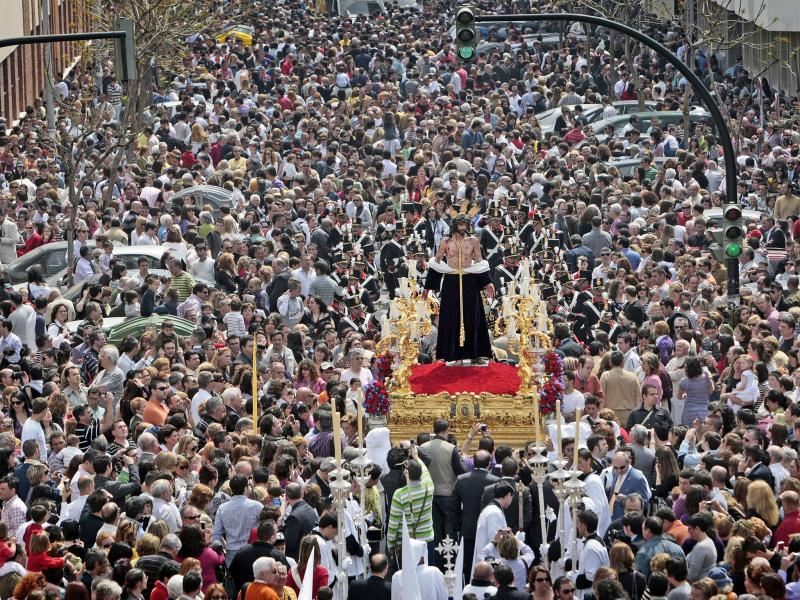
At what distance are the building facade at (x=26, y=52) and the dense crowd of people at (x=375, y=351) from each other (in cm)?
239

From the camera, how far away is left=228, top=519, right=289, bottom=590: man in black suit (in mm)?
14930

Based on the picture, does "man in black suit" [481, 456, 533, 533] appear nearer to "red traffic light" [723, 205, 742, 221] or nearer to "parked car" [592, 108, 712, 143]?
"red traffic light" [723, 205, 742, 221]

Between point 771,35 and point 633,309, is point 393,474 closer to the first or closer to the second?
point 633,309

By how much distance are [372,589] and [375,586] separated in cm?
3

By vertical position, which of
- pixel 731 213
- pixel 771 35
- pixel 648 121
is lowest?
pixel 731 213

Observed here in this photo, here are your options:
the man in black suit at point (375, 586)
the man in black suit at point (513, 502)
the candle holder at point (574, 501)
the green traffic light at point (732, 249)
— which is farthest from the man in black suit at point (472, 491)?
the green traffic light at point (732, 249)

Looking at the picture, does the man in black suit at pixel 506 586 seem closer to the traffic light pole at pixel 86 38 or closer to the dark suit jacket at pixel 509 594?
the dark suit jacket at pixel 509 594

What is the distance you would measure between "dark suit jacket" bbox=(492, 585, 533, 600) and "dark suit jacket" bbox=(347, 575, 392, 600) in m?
0.87

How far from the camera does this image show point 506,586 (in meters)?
14.1

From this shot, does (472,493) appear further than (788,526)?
Yes

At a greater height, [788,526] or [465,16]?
[465,16]

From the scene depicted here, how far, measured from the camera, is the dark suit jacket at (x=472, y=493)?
1700 cm

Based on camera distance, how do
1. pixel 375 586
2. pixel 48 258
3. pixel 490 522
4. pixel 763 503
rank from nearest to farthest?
1. pixel 375 586
2. pixel 763 503
3. pixel 490 522
4. pixel 48 258

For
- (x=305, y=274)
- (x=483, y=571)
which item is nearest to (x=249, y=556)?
(x=483, y=571)
